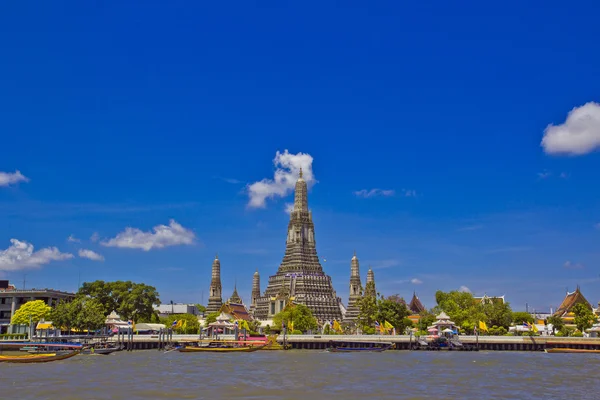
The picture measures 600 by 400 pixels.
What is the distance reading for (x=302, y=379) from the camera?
4716 centimetres

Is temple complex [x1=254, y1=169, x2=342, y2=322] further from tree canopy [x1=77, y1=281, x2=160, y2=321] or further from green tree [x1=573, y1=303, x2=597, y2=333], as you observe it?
green tree [x1=573, y1=303, x2=597, y2=333]

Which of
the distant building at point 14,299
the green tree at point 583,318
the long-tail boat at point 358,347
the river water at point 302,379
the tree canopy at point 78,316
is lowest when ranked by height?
the river water at point 302,379

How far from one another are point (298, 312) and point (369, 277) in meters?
54.9

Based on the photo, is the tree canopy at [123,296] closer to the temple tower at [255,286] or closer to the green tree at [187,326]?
the green tree at [187,326]

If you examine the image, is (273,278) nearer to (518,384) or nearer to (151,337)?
(151,337)

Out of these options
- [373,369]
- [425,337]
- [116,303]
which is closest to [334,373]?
[373,369]

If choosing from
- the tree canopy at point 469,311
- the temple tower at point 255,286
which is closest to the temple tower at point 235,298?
the temple tower at point 255,286

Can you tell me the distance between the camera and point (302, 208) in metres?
154

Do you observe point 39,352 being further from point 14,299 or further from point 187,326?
point 187,326

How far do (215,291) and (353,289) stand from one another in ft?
109

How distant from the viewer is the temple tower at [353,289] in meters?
149

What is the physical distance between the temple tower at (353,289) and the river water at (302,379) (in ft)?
277

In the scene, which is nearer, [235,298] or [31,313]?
[31,313]

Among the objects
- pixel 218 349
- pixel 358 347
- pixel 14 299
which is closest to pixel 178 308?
pixel 14 299
